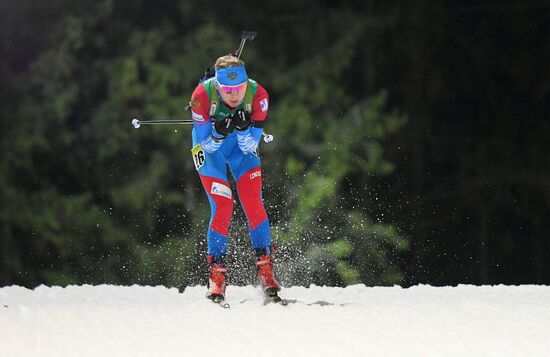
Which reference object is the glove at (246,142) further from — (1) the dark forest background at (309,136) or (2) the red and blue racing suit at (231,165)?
(1) the dark forest background at (309,136)

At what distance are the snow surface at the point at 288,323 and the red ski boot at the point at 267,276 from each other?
3.6 inches

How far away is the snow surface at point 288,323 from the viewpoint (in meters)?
3.11

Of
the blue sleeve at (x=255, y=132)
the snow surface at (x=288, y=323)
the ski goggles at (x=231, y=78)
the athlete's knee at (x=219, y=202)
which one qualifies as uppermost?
the ski goggles at (x=231, y=78)

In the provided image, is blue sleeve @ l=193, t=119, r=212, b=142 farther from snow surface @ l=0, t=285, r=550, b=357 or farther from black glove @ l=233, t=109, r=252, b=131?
snow surface @ l=0, t=285, r=550, b=357

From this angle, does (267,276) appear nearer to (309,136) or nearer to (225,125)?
(225,125)

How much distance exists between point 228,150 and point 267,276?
2.40ft

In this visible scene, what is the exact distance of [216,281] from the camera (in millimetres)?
4156

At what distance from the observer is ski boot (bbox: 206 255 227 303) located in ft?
13.4

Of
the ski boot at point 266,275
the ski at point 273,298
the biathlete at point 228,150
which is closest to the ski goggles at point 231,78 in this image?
the biathlete at point 228,150

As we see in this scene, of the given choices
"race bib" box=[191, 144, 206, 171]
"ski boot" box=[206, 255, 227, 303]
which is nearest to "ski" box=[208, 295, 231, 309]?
"ski boot" box=[206, 255, 227, 303]

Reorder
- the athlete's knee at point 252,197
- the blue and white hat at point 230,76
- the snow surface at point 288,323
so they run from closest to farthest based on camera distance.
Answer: the snow surface at point 288,323 < the blue and white hat at point 230,76 < the athlete's knee at point 252,197

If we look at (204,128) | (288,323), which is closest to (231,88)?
(204,128)

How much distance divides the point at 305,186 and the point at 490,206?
136cm

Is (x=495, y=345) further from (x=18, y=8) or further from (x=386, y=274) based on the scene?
(x=18, y=8)
